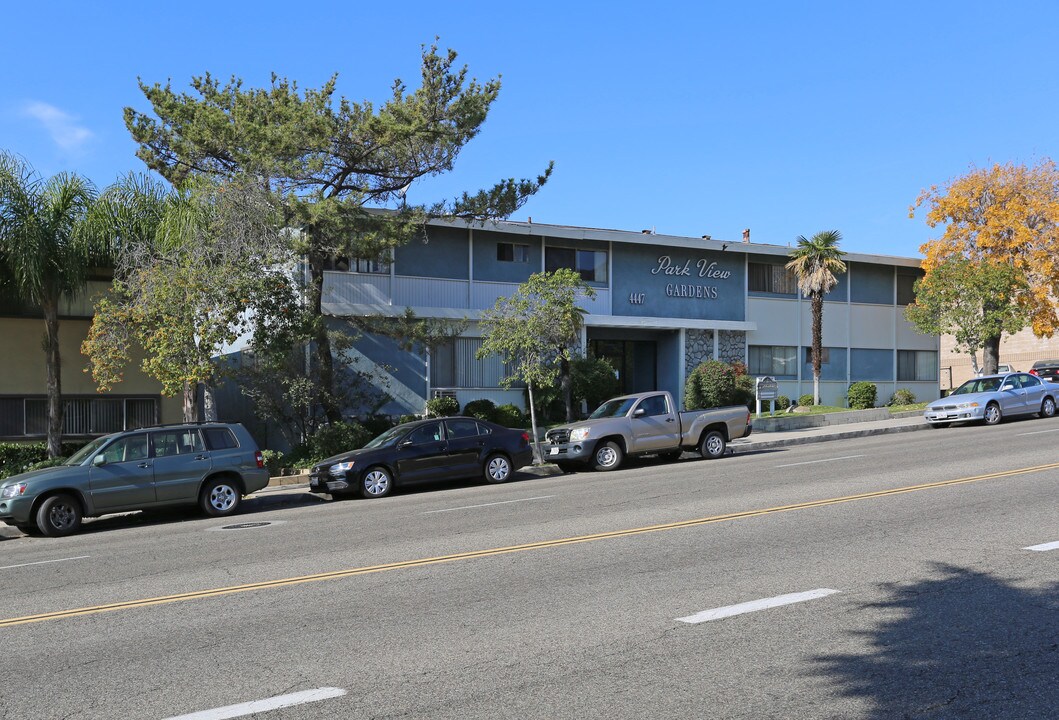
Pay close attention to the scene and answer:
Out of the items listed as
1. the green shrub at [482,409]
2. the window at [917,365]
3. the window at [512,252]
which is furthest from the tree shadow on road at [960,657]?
the window at [917,365]

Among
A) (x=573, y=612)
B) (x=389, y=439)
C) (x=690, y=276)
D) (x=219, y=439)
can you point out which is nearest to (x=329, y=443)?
(x=389, y=439)

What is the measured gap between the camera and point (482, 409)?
89.9 ft

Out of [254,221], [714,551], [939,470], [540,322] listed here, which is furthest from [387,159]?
[714,551]

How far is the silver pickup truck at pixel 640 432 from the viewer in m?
20.3

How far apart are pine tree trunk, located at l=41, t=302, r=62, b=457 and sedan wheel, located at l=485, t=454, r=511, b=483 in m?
10.3

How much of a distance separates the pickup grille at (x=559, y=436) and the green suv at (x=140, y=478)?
21.1 ft

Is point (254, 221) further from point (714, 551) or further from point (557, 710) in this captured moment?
point (557, 710)

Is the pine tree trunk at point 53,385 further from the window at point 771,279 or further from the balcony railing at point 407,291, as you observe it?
the window at point 771,279

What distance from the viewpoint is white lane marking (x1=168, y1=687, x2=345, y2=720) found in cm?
535

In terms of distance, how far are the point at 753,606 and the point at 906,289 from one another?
1359 inches

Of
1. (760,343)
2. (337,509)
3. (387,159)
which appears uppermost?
(387,159)

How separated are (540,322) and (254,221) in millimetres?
6942

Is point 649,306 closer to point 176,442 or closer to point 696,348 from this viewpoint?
point 696,348

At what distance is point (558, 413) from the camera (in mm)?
29219
